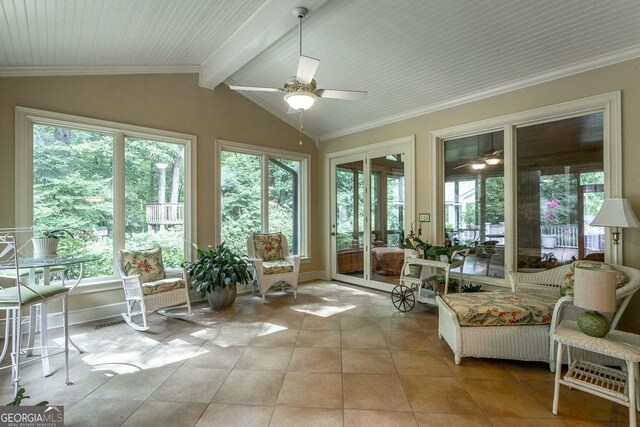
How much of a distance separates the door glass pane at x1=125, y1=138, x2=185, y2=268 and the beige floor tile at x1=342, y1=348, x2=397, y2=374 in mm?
2908

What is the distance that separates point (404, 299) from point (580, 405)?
2.11 m

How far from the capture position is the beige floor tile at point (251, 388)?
84.4 inches

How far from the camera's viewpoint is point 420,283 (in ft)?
12.5


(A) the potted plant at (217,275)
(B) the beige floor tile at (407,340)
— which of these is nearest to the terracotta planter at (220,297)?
(A) the potted plant at (217,275)

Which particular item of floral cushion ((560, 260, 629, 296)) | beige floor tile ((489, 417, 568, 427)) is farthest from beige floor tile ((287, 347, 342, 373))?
floral cushion ((560, 260, 629, 296))

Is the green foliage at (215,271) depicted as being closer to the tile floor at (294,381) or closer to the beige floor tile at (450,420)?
the tile floor at (294,381)

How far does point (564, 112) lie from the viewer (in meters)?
3.35

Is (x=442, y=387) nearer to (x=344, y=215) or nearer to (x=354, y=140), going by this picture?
(x=344, y=215)

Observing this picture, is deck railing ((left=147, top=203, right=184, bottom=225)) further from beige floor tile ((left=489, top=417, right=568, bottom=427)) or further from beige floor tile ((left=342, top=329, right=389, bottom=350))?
beige floor tile ((left=489, top=417, right=568, bottom=427))

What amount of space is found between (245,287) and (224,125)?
2602 mm

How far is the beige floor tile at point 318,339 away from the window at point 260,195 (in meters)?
2.31

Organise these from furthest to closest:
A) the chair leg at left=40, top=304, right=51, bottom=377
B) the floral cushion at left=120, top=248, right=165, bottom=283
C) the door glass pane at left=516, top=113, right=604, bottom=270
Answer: the floral cushion at left=120, top=248, right=165, bottom=283 < the door glass pane at left=516, top=113, right=604, bottom=270 < the chair leg at left=40, top=304, right=51, bottom=377

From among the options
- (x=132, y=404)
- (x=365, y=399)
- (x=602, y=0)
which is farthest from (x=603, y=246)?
(x=132, y=404)

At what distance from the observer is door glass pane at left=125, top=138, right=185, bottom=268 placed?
4133 millimetres
